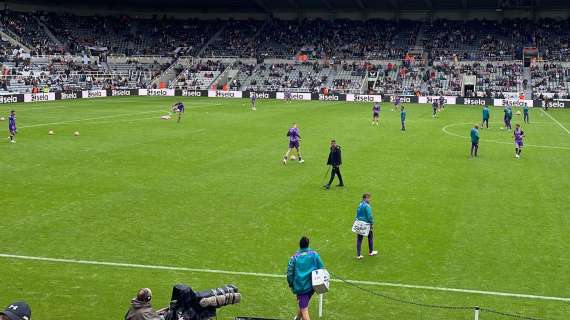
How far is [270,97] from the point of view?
81438mm

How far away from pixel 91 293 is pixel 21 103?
56975mm

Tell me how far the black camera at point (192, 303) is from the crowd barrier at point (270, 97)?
6172 cm

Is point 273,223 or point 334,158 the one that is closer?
point 273,223

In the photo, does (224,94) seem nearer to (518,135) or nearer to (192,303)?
(518,135)

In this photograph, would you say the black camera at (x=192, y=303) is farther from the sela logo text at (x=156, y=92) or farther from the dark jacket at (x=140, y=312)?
the sela logo text at (x=156, y=92)

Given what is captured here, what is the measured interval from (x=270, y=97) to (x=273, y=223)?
63707 mm

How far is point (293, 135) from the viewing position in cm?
2898

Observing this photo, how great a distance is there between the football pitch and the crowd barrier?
33276mm

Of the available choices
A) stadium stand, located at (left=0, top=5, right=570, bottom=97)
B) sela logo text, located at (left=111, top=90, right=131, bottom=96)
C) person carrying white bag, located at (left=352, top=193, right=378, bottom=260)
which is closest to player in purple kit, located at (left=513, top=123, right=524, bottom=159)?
person carrying white bag, located at (left=352, top=193, right=378, bottom=260)

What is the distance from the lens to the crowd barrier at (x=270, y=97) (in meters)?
68.4

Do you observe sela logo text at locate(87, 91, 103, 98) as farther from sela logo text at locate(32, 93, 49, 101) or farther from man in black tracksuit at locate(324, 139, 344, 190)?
man in black tracksuit at locate(324, 139, 344, 190)

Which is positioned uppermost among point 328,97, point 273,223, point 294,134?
point 328,97

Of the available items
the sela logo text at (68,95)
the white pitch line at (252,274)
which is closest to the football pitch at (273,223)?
the white pitch line at (252,274)

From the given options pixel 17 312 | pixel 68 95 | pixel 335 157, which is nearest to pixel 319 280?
pixel 17 312
